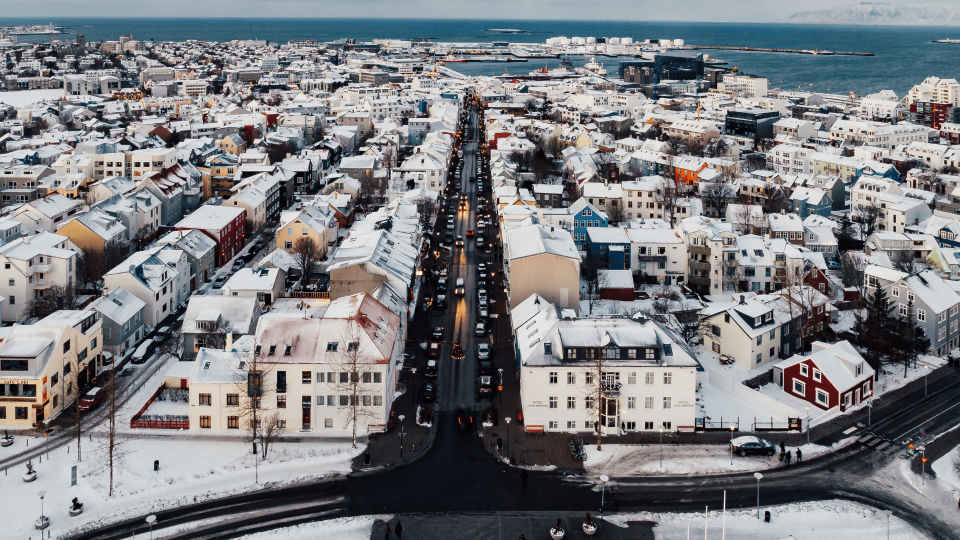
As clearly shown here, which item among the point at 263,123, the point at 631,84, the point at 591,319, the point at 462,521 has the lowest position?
the point at 462,521

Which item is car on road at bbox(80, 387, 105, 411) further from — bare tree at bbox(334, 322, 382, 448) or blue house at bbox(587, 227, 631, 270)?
blue house at bbox(587, 227, 631, 270)

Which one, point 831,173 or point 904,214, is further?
point 831,173

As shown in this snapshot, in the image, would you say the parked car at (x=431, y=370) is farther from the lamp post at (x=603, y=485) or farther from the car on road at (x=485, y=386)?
the lamp post at (x=603, y=485)

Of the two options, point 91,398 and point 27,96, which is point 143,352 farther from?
point 27,96

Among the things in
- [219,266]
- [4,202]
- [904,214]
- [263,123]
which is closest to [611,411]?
[219,266]

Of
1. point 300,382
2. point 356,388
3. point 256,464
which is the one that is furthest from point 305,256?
point 256,464

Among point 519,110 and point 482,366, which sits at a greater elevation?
point 519,110

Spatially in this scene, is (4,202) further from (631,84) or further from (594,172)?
(631,84)
